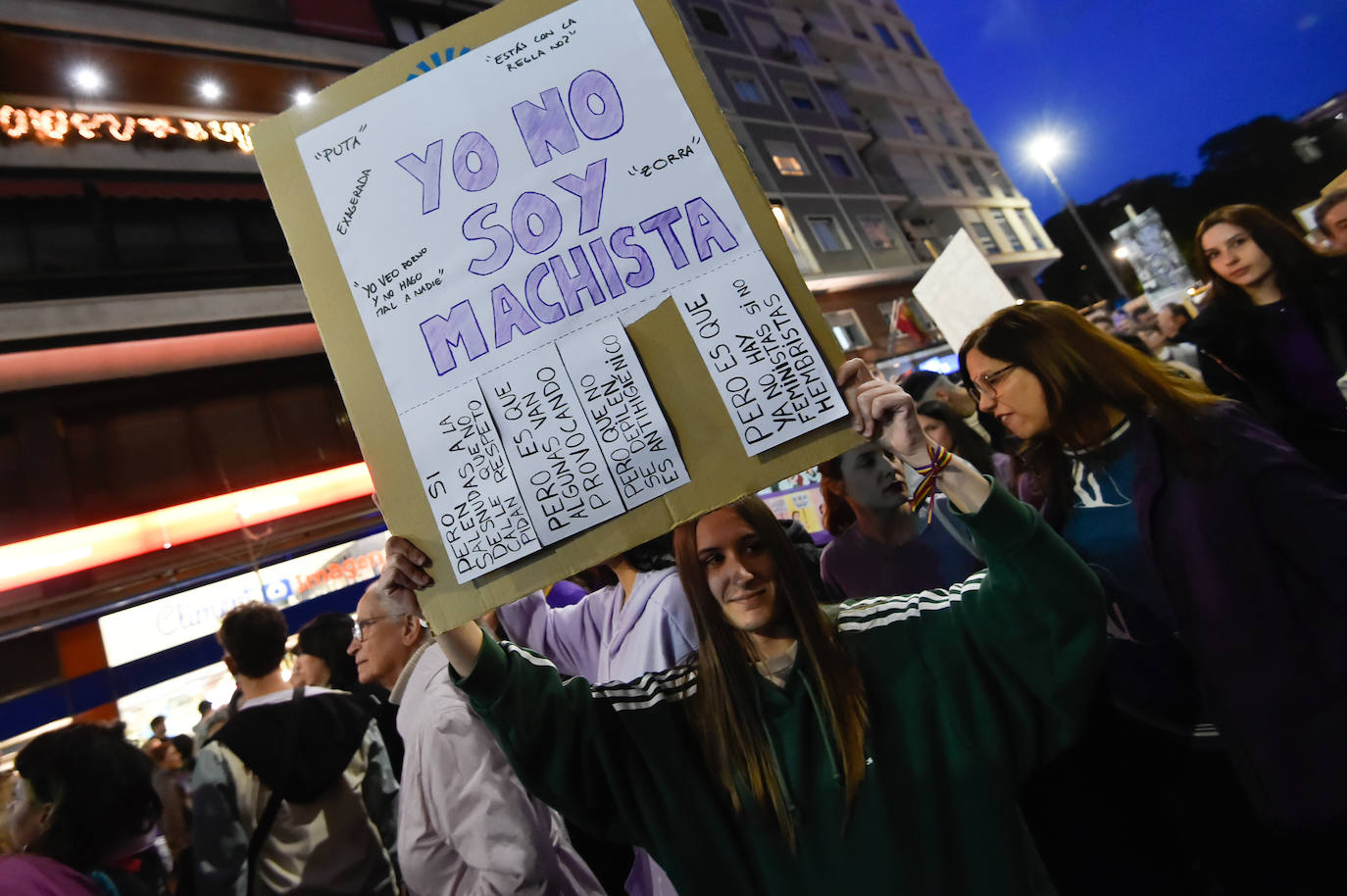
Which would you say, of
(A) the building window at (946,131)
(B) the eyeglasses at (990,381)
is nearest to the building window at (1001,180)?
(A) the building window at (946,131)

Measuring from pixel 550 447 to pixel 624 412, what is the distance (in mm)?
174

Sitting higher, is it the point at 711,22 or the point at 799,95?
the point at 711,22

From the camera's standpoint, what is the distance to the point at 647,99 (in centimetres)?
142

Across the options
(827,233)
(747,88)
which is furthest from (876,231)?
(747,88)

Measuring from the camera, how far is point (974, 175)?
99.4 feet

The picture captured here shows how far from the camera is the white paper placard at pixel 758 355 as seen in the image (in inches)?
48.9

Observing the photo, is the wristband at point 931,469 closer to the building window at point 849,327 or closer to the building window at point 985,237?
the building window at point 849,327

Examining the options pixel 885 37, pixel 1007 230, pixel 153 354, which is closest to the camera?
pixel 153 354

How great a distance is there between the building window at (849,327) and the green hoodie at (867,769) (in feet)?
63.5

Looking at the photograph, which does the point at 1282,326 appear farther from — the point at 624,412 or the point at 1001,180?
the point at 1001,180

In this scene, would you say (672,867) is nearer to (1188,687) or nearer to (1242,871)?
(1188,687)

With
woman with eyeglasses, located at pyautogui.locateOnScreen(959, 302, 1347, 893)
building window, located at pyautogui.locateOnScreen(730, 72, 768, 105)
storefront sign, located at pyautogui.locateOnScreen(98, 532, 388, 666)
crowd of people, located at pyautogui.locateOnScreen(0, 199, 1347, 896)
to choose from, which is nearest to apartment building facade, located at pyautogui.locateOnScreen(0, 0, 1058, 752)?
storefront sign, located at pyautogui.locateOnScreen(98, 532, 388, 666)

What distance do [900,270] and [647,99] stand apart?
22.9 m

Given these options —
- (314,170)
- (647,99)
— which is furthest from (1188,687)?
(314,170)
